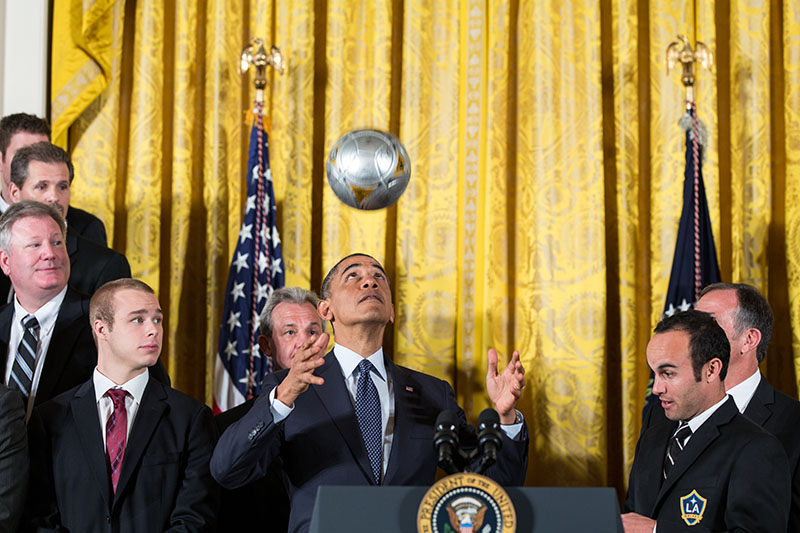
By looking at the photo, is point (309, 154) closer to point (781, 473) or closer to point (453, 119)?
point (453, 119)

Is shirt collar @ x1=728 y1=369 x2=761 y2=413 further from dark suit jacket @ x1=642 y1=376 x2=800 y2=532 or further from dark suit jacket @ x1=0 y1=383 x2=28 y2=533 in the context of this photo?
dark suit jacket @ x1=0 y1=383 x2=28 y2=533

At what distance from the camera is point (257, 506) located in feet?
13.4

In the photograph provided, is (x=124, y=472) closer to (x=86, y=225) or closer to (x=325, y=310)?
(x=325, y=310)

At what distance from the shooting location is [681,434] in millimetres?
3270

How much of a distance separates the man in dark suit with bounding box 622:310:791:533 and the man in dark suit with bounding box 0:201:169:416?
2.18m

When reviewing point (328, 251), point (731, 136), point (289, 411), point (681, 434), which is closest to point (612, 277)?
point (731, 136)

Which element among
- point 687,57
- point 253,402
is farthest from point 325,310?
point 687,57

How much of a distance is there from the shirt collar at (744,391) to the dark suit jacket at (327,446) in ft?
2.96

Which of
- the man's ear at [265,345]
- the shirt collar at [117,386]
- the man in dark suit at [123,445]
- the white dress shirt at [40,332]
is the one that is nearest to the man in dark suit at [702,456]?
the man in dark suit at [123,445]

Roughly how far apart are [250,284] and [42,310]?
1652 mm

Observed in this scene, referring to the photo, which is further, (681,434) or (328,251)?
(328,251)

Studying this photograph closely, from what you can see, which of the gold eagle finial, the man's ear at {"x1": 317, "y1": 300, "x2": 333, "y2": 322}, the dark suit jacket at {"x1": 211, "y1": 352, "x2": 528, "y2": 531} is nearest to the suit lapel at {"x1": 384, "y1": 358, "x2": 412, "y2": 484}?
the dark suit jacket at {"x1": 211, "y1": 352, "x2": 528, "y2": 531}

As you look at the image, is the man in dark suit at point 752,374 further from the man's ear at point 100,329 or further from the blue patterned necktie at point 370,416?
the man's ear at point 100,329

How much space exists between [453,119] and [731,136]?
5.14 feet
